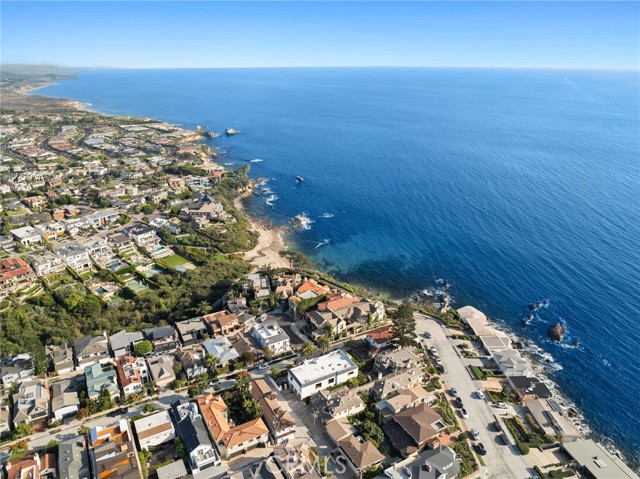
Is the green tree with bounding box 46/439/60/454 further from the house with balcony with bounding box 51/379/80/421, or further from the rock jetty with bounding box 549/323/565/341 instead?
the rock jetty with bounding box 549/323/565/341

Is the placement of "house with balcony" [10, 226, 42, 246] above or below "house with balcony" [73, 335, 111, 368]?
above

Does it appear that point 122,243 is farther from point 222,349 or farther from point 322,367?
point 322,367

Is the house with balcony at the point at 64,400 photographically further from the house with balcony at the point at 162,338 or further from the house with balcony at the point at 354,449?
the house with balcony at the point at 354,449

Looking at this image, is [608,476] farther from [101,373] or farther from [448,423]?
[101,373]

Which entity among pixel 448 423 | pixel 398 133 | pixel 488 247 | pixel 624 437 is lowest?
pixel 624 437

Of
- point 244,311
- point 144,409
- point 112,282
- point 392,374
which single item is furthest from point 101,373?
point 392,374

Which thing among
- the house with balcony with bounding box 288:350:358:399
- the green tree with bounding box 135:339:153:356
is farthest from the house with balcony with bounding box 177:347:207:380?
the house with balcony with bounding box 288:350:358:399
